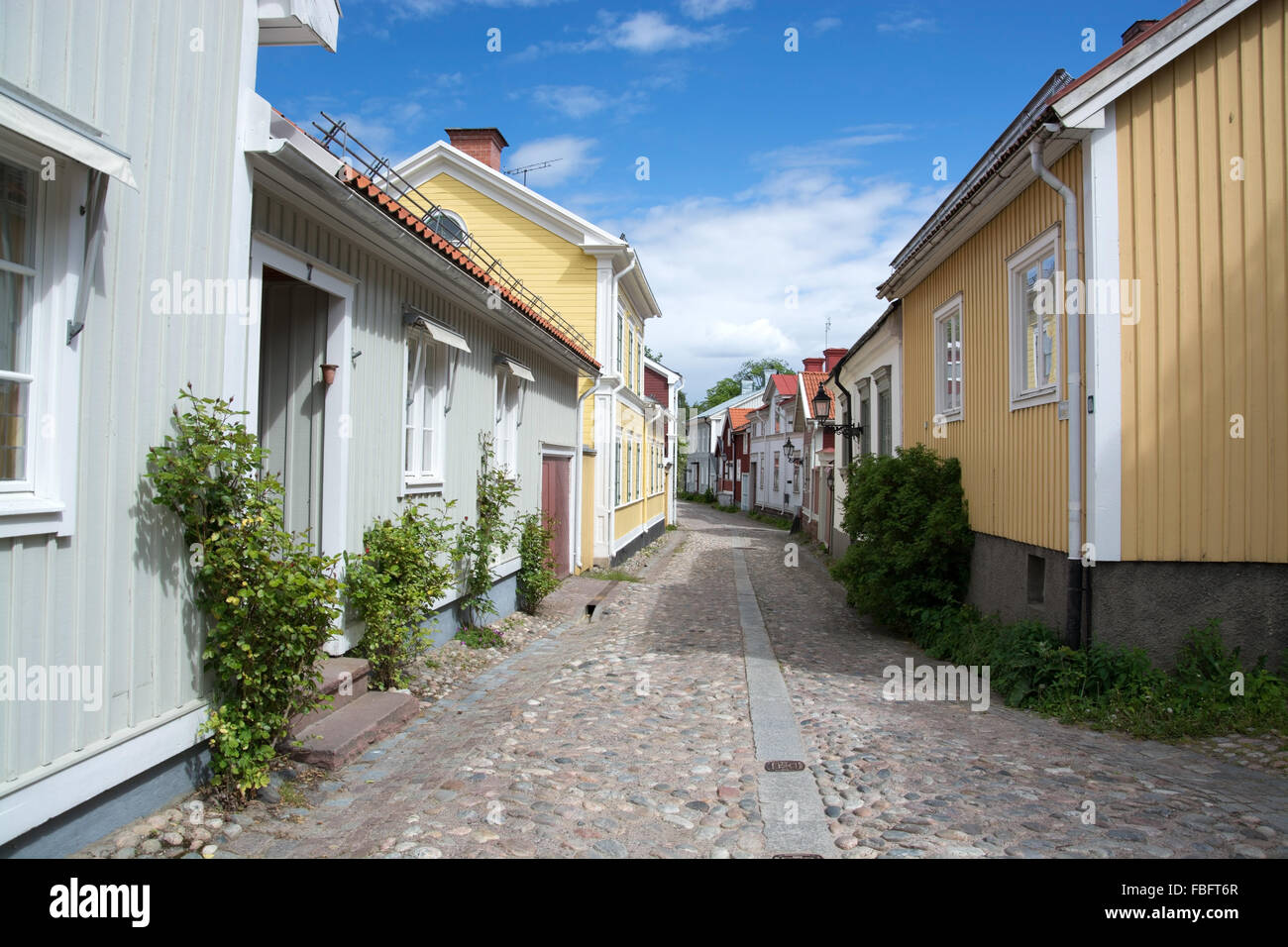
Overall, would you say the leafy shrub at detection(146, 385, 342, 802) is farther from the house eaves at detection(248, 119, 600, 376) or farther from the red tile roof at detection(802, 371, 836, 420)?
the red tile roof at detection(802, 371, 836, 420)

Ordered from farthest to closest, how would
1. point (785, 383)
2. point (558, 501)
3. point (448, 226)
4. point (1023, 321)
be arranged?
point (785, 383) → point (558, 501) → point (448, 226) → point (1023, 321)

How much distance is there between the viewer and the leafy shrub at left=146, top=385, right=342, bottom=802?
4051 millimetres

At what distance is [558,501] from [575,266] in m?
5.60

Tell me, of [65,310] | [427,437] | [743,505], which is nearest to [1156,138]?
[427,437]

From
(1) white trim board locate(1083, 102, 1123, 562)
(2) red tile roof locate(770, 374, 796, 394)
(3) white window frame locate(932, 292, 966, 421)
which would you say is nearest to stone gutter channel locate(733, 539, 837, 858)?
(1) white trim board locate(1083, 102, 1123, 562)

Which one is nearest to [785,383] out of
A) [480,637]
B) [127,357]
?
[480,637]

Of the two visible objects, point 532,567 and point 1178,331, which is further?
point 532,567

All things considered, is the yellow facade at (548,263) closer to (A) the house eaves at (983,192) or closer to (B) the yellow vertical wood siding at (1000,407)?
(A) the house eaves at (983,192)

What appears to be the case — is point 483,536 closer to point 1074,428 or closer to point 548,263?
point 1074,428

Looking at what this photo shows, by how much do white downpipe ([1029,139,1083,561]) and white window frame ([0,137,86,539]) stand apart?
6414mm

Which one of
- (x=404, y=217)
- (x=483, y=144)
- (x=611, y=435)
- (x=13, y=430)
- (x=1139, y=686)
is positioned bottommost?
(x=1139, y=686)

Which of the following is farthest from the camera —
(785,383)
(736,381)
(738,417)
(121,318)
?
(736,381)

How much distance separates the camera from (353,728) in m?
5.35

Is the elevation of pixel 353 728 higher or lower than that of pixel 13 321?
lower
